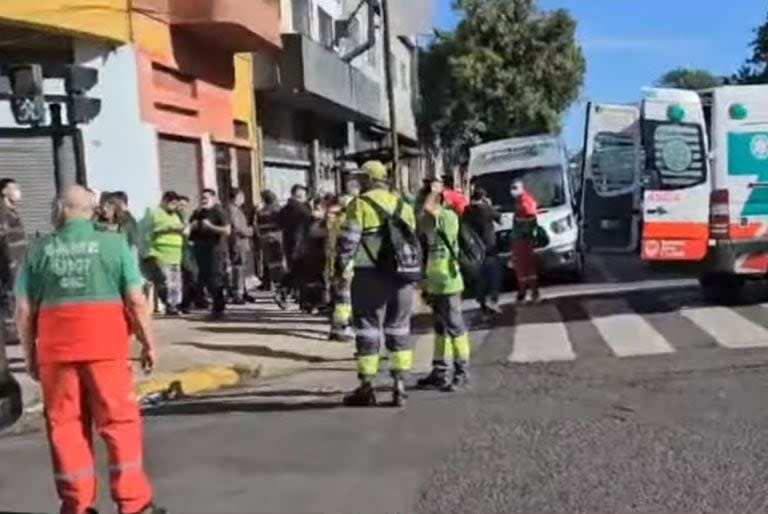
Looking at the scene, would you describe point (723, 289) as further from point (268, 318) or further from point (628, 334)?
point (268, 318)

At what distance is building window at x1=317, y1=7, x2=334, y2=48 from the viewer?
3527 cm

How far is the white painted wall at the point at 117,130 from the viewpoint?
18.8m

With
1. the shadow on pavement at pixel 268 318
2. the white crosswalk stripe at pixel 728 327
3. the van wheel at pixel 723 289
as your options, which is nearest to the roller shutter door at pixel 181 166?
the shadow on pavement at pixel 268 318

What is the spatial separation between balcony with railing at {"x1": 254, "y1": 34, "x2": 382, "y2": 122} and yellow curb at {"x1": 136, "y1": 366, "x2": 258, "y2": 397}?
14260mm

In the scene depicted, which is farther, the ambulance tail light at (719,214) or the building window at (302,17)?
the building window at (302,17)

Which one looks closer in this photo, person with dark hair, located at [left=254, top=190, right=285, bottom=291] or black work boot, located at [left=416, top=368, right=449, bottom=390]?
black work boot, located at [left=416, top=368, right=449, bottom=390]

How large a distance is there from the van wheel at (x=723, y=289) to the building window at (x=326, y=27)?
61.4ft

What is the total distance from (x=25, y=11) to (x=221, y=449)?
955 centimetres

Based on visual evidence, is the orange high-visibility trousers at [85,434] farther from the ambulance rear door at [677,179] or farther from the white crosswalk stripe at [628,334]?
the ambulance rear door at [677,179]

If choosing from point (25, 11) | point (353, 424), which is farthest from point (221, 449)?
point (25, 11)

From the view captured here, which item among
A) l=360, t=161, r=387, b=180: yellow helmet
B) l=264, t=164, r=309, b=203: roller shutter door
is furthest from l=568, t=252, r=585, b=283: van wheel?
l=360, t=161, r=387, b=180: yellow helmet

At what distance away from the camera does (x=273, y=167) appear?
30.0 meters

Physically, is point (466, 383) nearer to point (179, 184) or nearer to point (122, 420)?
point (122, 420)

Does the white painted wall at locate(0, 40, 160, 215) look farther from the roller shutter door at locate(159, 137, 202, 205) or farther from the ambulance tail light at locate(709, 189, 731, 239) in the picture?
the ambulance tail light at locate(709, 189, 731, 239)
